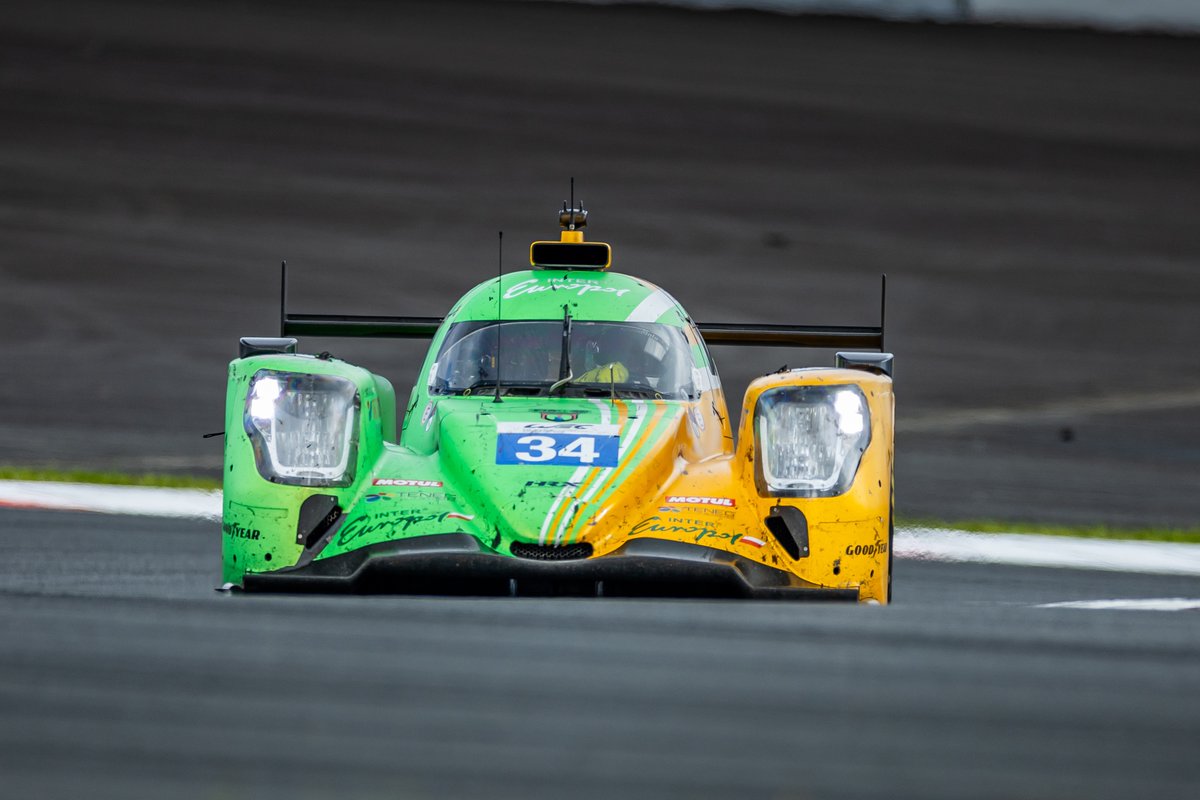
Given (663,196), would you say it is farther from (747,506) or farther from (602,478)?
(602,478)

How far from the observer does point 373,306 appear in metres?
15.1

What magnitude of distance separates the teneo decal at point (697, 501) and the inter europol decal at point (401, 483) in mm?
820

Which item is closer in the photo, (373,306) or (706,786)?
(706,786)

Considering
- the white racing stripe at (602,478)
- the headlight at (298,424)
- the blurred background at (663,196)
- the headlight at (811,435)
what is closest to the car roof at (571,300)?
the white racing stripe at (602,478)

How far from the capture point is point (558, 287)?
26.0 feet

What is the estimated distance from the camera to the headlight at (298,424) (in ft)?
21.8

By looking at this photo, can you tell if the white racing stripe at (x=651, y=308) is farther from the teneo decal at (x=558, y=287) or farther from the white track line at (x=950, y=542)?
the white track line at (x=950, y=542)

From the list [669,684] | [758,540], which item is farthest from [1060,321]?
[669,684]

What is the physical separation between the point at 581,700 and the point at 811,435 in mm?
3310

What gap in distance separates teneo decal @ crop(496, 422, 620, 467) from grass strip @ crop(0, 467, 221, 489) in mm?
4451

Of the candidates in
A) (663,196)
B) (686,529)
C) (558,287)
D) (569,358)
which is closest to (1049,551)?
(558,287)

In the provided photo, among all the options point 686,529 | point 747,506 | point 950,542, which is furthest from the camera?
point 950,542

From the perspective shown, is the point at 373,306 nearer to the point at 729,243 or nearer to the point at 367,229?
the point at 367,229

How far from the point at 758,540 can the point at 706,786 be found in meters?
3.25
